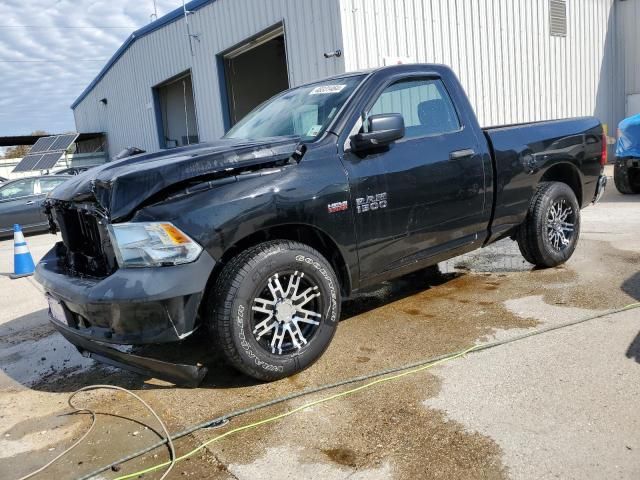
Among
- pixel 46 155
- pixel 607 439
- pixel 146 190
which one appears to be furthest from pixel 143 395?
pixel 46 155

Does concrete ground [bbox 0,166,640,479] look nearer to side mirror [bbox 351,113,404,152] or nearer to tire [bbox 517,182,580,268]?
tire [bbox 517,182,580,268]

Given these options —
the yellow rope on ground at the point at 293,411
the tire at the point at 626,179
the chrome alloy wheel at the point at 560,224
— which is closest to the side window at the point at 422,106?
the chrome alloy wheel at the point at 560,224

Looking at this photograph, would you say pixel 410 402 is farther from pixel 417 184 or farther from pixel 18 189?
pixel 18 189

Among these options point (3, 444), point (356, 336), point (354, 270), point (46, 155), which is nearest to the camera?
point (3, 444)

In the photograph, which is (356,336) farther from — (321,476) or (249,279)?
(321,476)

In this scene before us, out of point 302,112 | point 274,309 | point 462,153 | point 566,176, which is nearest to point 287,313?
point 274,309

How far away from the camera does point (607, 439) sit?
2.38 meters

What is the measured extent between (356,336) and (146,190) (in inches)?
74.3

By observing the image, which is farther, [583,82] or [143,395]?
[583,82]

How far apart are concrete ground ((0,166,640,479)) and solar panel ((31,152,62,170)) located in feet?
64.2

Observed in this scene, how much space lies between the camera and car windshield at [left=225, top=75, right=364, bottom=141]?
3709 millimetres

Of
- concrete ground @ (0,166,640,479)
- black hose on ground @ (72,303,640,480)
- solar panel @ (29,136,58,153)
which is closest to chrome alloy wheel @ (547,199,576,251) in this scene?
concrete ground @ (0,166,640,479)

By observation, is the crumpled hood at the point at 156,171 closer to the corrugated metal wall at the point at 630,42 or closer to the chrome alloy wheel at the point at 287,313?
the chrome alloy wheel at the point at 287,313

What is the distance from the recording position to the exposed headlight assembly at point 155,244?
9.27ft
